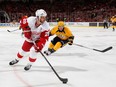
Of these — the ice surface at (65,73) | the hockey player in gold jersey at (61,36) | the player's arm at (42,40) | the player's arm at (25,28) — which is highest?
→ the player's arm at (25,28)

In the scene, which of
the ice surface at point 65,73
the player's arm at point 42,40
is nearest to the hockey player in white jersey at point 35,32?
the player's arm at point 42,40

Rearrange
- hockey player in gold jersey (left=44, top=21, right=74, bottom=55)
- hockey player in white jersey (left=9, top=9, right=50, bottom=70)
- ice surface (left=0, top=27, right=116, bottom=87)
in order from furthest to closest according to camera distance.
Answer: hockey player in gold jersey (left=44, top=21, right=74, bottom=55)
hockey player in white jersey (left=9, top=9, right=50, bottom=70)
ice surface (left=0, top=27, right=116, bottom=87)

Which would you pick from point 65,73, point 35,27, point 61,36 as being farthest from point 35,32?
point 61,36

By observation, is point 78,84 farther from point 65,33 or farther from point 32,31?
point 65,33

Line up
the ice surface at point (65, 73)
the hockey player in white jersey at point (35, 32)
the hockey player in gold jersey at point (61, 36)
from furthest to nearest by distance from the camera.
Answer: the hockey player in gold jersey at point (61, 36) → the hockey player in white jersey at point (35, 32) → the ice surface at point (65, 73)

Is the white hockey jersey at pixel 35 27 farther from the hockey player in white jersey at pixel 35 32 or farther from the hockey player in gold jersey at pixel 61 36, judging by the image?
the hockey player in gold jersey at pixel 61 36

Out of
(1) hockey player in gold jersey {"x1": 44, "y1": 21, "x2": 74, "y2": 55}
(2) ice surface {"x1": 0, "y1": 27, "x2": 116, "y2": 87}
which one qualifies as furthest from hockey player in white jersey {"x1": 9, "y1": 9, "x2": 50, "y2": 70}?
(1) hockey player in gold jersey {"x1": 44, "y1": 21, "x2": 74, "y2": 55}

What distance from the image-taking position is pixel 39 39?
5879 mm

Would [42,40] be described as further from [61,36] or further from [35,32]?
[61,36]

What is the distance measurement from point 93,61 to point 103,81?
2345 millimetres

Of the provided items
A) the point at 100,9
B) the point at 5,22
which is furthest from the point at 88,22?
the point at 5,22

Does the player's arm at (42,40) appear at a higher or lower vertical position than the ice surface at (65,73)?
higher

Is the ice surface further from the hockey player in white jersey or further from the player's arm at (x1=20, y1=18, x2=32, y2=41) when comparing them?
the player's arm at (x1=20, y1=18, x2=32, y2=41)

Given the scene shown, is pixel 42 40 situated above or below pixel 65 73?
above
